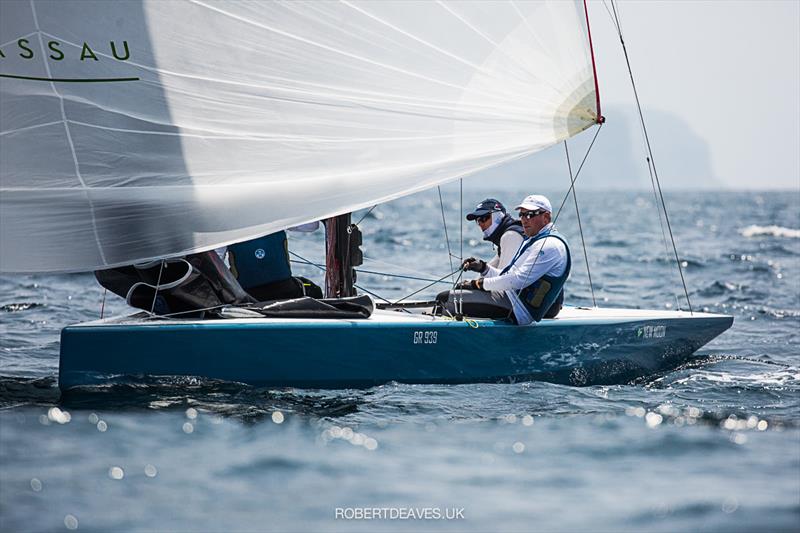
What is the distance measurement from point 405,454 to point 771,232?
24040 mm

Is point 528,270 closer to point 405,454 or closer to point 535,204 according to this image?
point 535,204

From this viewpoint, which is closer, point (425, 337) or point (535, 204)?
point (425, 337)

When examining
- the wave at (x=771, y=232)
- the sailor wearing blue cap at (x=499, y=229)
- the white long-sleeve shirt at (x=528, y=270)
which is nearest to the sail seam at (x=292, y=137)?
the sailor wearing blue cap at (x=499, y=229)

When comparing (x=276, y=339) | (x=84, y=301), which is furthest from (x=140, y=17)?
(x=84, y=301)

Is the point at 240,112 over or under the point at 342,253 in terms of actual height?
over

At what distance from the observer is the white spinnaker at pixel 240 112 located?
19.0 feet

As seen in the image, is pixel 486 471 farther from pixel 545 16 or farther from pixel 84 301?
pixel 84 301

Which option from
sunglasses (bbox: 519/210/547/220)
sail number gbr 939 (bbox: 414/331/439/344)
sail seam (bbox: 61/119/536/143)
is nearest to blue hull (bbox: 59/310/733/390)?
sail number gbr 939 (bbox: 414/331/439/344)

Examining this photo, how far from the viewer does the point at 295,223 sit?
598cm

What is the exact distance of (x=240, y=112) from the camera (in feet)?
19.8

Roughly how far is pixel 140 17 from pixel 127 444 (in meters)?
2.39

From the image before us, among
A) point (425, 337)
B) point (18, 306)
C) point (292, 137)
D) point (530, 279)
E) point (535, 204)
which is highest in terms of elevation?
point (292, 137)

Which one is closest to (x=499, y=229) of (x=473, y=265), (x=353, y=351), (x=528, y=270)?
(x=473, y=265)

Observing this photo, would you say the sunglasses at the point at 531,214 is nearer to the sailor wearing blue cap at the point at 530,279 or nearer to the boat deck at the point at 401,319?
the sailor wearing blue cap at the point at 530,279
